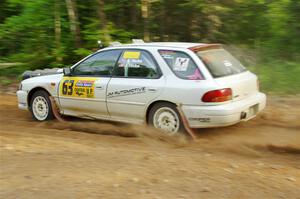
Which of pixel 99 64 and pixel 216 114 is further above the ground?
pixel 99 64

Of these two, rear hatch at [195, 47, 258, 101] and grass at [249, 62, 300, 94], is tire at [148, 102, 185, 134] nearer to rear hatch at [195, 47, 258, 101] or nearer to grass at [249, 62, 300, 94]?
rear hatch at [195, 47, 258, 101]

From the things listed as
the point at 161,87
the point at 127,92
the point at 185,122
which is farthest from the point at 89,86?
the point at 185,122

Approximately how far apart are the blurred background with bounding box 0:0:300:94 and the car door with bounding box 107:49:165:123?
559 cm

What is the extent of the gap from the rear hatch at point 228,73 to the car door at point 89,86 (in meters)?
1.60

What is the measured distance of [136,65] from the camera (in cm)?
782

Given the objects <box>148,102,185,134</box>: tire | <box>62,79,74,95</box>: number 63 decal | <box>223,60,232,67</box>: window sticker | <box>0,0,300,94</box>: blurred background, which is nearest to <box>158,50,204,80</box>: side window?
<box>148,102,185,134</box>: tire

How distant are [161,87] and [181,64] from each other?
0.48 meters

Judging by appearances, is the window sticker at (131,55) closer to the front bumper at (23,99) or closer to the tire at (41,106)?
the tire at (41,106)

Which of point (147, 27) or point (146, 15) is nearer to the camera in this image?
point (146, 15)

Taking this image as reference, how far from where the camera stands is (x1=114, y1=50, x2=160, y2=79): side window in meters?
7.62

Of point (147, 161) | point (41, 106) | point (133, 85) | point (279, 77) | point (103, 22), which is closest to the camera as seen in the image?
point (147, 161)

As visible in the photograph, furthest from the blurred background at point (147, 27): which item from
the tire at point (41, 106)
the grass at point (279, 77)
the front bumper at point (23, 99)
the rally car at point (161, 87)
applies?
the rally car at point (161, 87)

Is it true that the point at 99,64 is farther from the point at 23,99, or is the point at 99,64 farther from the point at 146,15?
the point at 146,15

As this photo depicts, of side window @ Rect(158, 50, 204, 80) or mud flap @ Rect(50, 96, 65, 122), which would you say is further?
mud flap @ Rect(50, 96, 65, 122)
